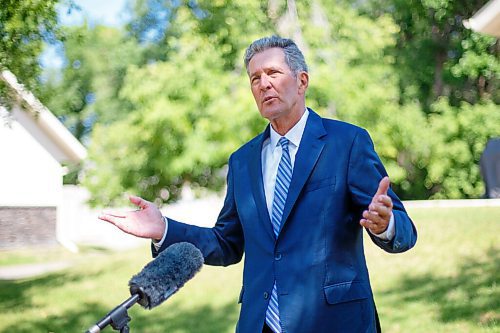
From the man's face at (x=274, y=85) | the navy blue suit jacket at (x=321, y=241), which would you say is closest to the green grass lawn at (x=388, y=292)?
the navy blue suit jacket at (x=321, y=241)

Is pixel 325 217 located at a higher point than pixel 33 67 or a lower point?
lower

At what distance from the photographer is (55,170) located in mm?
21781

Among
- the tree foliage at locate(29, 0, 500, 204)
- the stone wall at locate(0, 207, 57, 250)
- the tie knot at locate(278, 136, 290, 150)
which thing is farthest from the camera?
the tree foliage at locate(29, 0, 500, 204)

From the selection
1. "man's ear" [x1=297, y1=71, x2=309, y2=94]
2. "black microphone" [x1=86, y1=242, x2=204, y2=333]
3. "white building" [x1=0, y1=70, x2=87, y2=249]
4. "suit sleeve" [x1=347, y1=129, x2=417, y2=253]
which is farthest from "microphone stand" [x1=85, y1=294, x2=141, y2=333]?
"white building" [x1=0, y1=70, x2=87, y2=249]

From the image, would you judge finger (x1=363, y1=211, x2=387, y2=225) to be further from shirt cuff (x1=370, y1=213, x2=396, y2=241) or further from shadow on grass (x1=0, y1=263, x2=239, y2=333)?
shadow on grass (x1=0, y1=263, x2=239, y2=333)

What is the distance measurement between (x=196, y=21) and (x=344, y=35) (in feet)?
18.4

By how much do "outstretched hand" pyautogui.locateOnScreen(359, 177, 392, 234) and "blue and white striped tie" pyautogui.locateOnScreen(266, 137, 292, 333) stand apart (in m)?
0.44

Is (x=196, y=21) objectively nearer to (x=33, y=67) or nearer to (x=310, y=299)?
(x=33, y=67)

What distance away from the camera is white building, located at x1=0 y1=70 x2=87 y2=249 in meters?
20.7

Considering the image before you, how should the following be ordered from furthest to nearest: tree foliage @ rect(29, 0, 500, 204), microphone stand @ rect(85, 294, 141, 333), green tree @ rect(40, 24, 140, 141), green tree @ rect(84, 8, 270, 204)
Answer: green tree @ rect(40, 24, 140, 141) < tree foliage @ rect(29, 0, 500, 204) < green tree @ rect(84, 8, 270, 204) < microphone stand @ rect(85, 294, 141, 333)

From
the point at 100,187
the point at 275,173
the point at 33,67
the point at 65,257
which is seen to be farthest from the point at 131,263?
the point at 100,187

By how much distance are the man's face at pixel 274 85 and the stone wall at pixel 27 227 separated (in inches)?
761

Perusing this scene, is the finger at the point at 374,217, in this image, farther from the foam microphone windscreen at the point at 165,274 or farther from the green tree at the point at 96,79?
the green tree at the point at 96,79

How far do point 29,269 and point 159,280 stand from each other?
15978 millimetres
